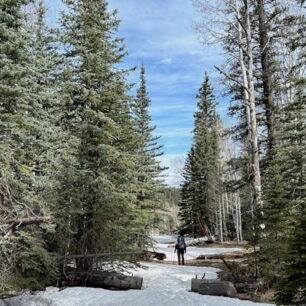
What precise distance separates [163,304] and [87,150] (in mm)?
6781

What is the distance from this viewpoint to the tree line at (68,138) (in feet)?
36.1

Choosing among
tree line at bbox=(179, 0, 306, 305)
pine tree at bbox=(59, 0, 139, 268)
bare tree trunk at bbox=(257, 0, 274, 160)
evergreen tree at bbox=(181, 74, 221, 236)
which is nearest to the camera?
tree line at bbox=(179, 0, 306, 305)

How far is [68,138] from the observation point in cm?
1449

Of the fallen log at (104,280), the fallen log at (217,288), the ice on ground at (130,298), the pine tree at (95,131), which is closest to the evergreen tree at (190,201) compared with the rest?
the pine tree at (95,131)

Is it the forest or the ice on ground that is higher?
the forest

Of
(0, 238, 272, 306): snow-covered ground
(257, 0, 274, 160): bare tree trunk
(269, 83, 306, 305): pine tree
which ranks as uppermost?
(257, 0, 274, 160): bare tree trunk

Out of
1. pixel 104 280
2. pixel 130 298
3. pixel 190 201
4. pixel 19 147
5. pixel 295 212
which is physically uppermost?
pixel 19 147

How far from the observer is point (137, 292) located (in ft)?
40.2

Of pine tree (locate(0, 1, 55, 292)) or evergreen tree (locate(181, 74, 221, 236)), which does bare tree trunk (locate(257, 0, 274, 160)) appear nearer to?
pine tree (locate(0, 1, 55, 292))

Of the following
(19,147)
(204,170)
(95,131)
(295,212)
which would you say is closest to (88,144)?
(95,131)

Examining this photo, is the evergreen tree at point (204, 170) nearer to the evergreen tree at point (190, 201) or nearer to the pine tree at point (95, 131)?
the evergreen tree at point (190, 201)

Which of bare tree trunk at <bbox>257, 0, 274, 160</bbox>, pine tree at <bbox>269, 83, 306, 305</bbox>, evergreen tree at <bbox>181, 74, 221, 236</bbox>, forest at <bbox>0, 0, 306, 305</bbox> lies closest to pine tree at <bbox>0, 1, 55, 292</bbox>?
forest at <bbox>0, 0, 306, 305</bbox>

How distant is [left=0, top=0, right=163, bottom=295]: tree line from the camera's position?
11000 millimetres

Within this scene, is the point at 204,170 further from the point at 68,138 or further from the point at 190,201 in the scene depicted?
the point at 68,138
